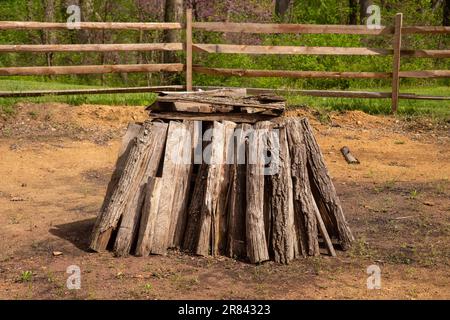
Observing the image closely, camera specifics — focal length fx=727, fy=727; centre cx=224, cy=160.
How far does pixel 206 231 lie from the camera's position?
6.16 m

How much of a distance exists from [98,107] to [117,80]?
22.0 ft

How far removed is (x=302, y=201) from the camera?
20.4 feet

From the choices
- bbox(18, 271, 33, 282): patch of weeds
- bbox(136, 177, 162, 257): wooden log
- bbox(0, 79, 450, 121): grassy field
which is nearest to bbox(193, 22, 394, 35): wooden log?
bbox(0, 79, 450, 121): grassy field

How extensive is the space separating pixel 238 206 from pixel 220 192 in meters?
0.20

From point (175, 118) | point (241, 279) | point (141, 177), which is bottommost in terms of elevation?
point (241, 279)

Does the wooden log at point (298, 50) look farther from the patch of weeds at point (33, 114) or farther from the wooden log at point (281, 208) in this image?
the wooden log at point (281, 208)

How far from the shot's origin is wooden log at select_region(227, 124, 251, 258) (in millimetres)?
6188

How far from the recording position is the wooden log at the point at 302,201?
6215 millimetres

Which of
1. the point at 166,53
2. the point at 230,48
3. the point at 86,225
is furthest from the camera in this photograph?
the point at 166,53

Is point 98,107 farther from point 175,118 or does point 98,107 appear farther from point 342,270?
point 342,270

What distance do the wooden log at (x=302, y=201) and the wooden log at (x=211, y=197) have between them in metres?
0.62

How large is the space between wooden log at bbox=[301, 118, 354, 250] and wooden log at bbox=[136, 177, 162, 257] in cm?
136

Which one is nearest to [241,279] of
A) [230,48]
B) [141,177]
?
[141,177]

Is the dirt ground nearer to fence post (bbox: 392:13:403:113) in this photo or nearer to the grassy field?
the grassy field
